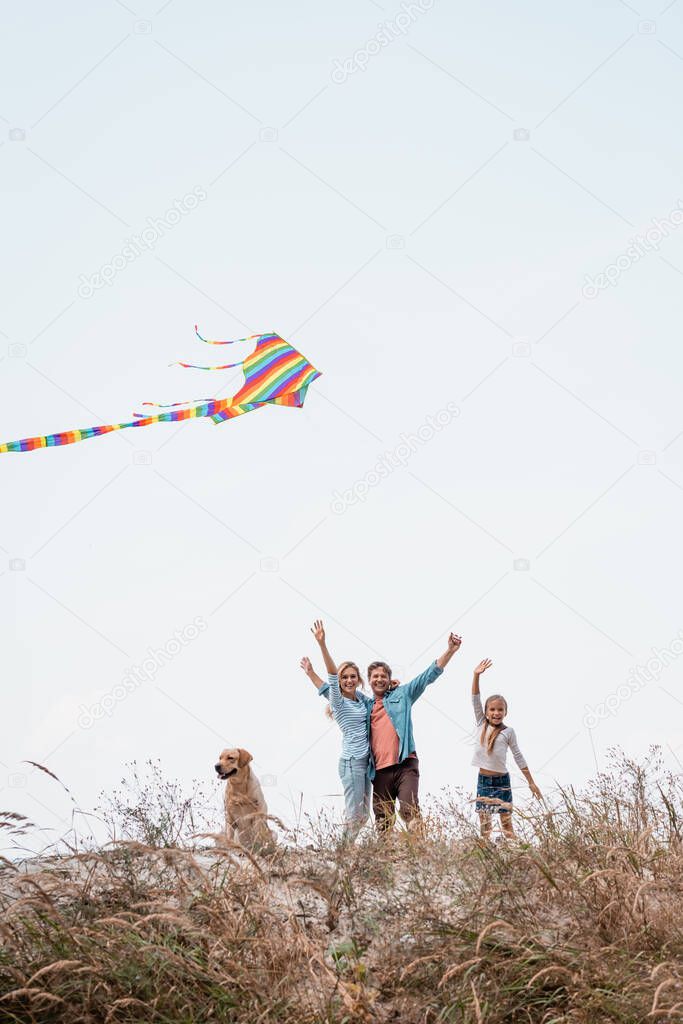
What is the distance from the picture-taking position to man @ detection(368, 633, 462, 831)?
959 cm

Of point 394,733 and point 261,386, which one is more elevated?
point 261,386

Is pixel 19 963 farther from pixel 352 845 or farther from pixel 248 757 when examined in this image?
pixel 248 757

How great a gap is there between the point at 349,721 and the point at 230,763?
3.99 feet

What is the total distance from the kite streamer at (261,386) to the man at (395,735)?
332 centimetres

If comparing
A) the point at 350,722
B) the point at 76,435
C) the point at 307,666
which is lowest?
the point at 350,722

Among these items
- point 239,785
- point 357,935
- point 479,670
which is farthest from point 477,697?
point 357,935

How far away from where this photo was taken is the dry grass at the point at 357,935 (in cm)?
490

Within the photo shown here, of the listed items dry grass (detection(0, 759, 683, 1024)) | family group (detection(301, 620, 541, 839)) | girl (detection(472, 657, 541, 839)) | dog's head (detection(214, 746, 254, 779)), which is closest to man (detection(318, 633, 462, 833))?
family group (detection(301, 620, 541, 839))

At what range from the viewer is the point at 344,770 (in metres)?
9.77

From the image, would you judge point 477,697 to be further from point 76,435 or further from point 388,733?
point 76,435

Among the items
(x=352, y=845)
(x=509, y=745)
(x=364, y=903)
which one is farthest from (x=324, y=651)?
(x=364, y=903)

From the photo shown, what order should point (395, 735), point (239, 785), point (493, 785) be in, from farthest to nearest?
point (493, 785), point (395, 735), point (239, 785)

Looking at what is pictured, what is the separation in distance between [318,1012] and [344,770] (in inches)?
193

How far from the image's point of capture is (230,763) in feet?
29.8
